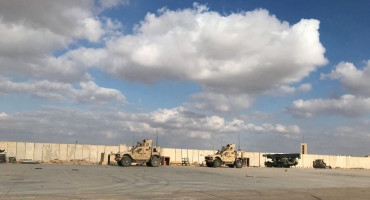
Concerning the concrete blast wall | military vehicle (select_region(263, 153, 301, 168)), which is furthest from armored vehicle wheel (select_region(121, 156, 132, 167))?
military vehicle (select_region(263, 153, 301, 168))

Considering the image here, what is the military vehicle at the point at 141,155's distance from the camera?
32.3 metres

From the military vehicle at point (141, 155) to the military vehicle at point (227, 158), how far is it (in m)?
7.06

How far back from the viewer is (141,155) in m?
33.2

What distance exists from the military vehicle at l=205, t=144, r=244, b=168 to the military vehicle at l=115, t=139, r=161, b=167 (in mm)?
7063

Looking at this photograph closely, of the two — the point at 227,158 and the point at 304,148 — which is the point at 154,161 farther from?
the point at 304,148

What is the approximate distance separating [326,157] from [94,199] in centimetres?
6366

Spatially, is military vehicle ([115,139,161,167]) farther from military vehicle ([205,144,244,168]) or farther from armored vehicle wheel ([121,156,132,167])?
military vehicle ([205,144,244,168])

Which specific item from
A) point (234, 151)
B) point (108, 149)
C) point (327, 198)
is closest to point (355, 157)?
point (234, 151)

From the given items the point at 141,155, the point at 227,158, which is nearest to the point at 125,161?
the point at 141,155

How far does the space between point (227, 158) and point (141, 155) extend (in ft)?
34.0

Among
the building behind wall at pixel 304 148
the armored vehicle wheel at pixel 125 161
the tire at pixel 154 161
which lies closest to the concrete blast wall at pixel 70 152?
the armored vehicle wheel at pixel 125 161

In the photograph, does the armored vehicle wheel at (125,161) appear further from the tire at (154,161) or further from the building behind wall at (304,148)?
the building behind wall at (304,148)

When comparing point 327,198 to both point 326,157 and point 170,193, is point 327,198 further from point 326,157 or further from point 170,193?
point 326,157

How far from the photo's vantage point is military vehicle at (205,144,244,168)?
124 feet
